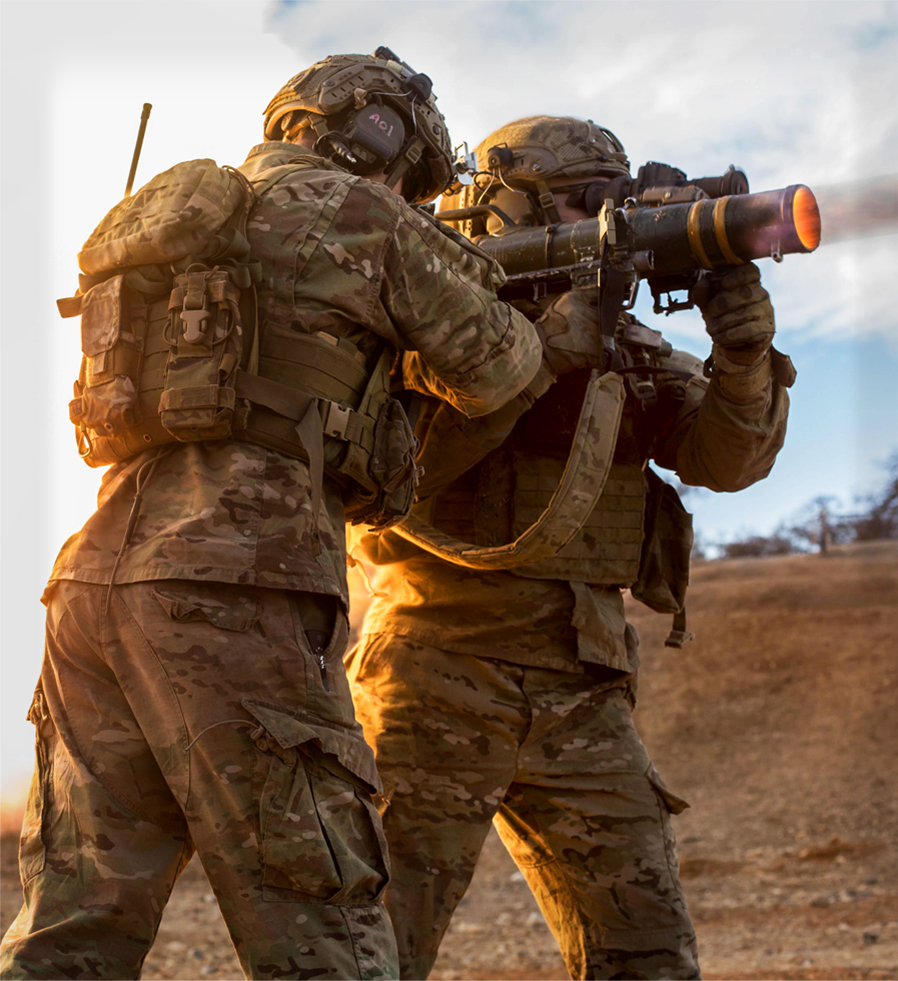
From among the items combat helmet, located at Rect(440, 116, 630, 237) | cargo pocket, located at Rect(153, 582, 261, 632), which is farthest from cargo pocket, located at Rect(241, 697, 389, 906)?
combat helmet, located at Rect(440, 116, 630, 237)

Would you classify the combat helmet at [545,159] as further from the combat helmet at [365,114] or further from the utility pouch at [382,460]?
the utility pouch at [382,460]

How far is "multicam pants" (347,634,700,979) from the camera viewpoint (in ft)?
10.8

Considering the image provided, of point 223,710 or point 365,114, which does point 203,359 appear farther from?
point 365,114

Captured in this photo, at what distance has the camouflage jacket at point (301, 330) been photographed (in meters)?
2.36

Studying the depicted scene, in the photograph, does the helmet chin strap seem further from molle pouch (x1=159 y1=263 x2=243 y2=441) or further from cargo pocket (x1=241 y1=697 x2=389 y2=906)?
cargo pocket (x1=241 y1=697 x2=389 y2=906)

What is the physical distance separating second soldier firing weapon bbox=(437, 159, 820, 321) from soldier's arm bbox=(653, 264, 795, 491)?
12cm

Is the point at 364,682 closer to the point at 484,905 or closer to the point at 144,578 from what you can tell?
the point at 144,578

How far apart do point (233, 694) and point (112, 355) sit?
0.78 m

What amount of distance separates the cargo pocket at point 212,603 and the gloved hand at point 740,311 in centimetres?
172

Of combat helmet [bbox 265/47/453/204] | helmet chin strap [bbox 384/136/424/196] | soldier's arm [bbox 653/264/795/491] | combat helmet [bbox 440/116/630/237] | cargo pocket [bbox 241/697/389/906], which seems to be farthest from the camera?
combat helmet [bbox 440/116/630/237]

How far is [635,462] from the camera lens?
384cm

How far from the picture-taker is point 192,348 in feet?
7.96

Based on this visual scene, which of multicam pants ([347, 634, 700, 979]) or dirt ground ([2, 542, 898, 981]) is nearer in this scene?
multicam pants ([347, 634, 700, 979])

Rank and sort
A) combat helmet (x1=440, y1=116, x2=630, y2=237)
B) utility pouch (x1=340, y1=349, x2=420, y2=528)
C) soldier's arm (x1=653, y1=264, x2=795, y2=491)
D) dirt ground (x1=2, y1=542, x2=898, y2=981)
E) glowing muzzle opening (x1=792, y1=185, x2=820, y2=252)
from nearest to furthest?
utility pouch (x1=340, y1=349, x2=420, y2=528) → glowing muzzle opening (x1=792, y1=185, x2=820, y2=252) → soldier's arm (x1=653, y1=264, x2=795, y2=491) → combat helmet (x1=440, y1=116, x2=630, y2=237) → dirt ground (x1=2, y1=542, x2=898, y2=981)
